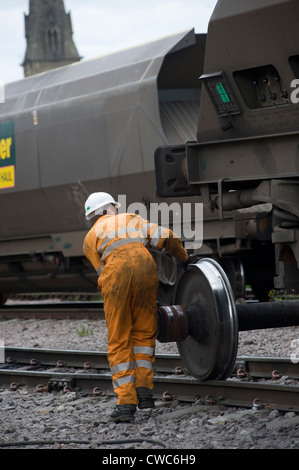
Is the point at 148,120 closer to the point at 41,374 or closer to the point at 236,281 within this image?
the point at 236,281

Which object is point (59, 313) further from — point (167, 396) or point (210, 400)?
point (210, 400)

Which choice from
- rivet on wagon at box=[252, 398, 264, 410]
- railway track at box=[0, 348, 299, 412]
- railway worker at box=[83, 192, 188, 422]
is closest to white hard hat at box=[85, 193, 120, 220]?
railway worker at box=[83, 192, 188, 422]

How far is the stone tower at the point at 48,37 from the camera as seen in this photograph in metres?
95.7

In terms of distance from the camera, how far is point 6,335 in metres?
11.2

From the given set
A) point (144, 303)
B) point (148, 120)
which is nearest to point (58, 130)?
point (148, 120)

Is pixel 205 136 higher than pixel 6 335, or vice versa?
pixel 205 136

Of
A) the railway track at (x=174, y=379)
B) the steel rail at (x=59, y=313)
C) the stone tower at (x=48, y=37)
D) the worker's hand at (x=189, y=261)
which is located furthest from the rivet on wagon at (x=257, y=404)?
the stone tower at (x=48, y=37)

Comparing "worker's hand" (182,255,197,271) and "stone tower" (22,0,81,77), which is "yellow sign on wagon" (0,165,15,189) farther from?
"stone tower" (22,0,81,77)

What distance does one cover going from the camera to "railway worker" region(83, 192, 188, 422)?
575 cm

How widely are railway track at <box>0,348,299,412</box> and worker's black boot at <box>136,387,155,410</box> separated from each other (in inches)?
15.0

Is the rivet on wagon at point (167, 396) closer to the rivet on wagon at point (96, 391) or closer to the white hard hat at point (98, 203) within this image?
the rivet on wagon at point (96, 391)

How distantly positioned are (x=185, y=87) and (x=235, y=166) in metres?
5.10
